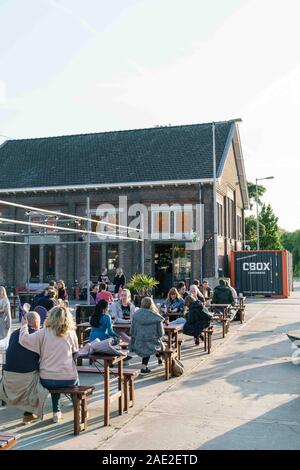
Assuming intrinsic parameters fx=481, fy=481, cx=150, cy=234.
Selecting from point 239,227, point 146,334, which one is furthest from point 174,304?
point 239,227

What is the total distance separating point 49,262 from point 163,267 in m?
6.61

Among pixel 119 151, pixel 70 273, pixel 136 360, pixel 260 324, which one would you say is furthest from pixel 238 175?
pixel 136 360

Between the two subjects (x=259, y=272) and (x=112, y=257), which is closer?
(x=112, y=257)

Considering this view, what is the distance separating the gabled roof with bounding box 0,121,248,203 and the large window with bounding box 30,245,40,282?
11.8 ft

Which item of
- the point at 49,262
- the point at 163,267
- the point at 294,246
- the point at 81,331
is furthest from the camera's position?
the point at 294,246

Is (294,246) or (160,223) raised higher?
(294,246)

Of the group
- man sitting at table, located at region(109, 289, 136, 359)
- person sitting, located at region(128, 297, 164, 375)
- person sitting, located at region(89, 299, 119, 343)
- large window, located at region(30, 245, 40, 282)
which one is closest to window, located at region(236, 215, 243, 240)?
large window, located at region(30, 245, 40, 282)

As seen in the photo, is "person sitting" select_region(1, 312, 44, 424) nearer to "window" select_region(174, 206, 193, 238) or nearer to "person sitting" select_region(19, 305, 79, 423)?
"person sitting" select_region(19, 305, 79, 423)

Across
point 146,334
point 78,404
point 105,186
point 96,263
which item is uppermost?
point 105,186

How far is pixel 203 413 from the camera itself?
6.43m

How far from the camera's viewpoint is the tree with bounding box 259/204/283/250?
1908 inches

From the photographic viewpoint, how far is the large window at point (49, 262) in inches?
1074

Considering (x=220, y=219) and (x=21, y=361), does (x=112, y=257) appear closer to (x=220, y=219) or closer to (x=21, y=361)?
(x=220, y=219)

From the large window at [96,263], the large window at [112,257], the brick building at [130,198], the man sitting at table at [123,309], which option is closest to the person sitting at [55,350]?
the man sitting at table at [123,309]
